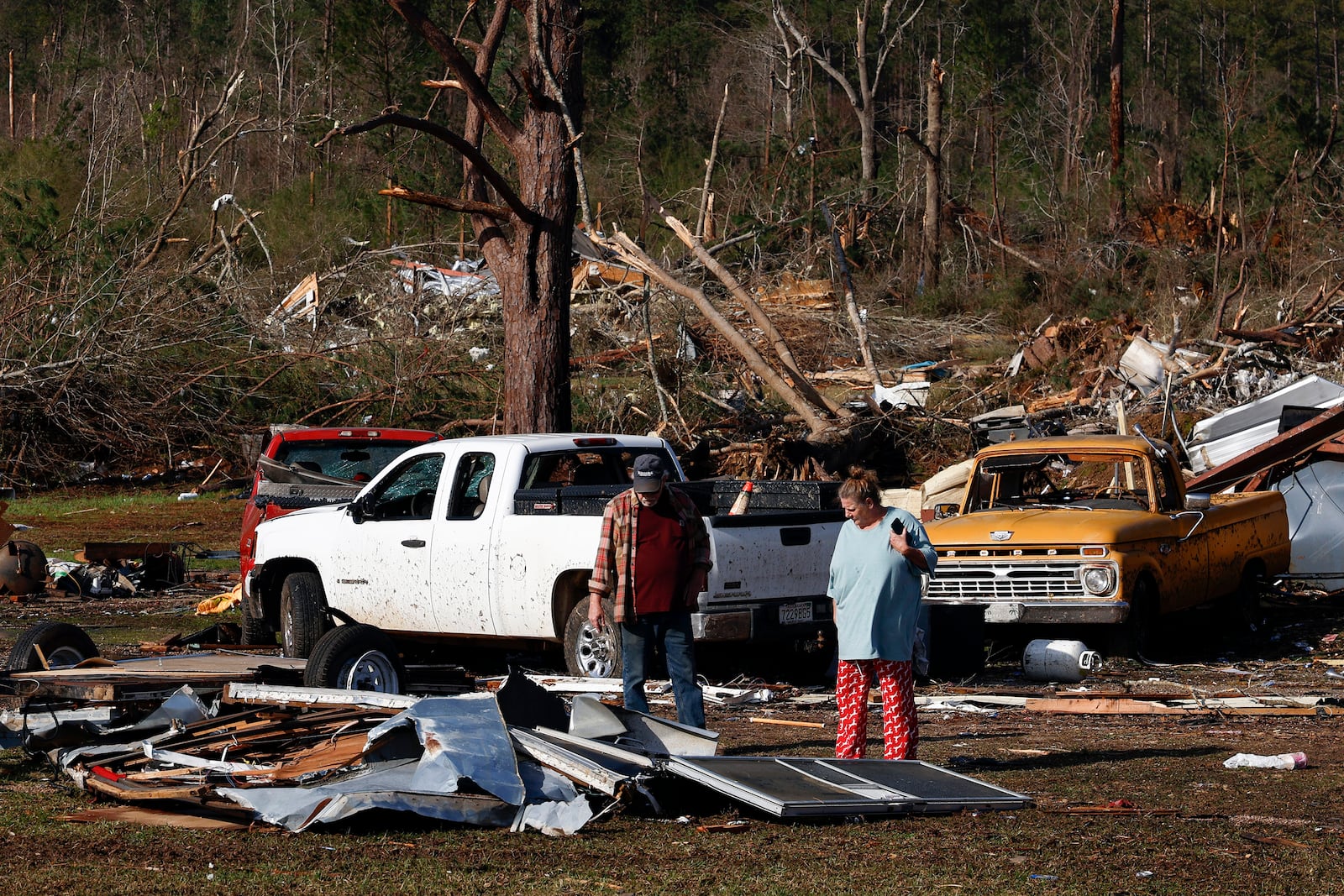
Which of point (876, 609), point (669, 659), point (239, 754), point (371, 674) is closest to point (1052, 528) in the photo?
point (669, 659)

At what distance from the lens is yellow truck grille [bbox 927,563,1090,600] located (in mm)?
11539

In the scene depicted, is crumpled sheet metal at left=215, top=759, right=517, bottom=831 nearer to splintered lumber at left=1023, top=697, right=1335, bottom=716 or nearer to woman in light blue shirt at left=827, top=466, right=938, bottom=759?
woman in light blue shirt at left=827, top=466, right=938, bottom=759

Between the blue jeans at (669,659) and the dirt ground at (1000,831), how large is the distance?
0.37 meters

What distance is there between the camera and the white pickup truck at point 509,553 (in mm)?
10258

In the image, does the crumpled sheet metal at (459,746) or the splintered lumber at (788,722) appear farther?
the splintered lumber at (788,722)

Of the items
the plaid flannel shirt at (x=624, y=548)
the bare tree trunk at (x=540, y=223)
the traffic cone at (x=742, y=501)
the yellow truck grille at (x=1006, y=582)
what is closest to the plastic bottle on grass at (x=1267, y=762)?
the plaid flannel shirt at (x=624, y=548)

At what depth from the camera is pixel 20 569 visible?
16062 millimetres

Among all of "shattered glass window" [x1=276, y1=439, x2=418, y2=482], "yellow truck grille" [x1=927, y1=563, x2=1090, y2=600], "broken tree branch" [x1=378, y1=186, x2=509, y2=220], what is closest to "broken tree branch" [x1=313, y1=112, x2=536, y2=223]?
"broken tree branch" [x1=378, y1=186, x2=509, y2=220]

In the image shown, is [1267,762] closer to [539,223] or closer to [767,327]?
[539,223]

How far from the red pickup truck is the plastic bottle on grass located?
8.25 m

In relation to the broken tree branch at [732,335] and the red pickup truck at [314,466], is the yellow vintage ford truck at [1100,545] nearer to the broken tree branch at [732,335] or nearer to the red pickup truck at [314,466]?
the red pickup truck at [314,466]

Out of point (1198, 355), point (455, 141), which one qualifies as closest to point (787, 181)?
point (1198, 355)

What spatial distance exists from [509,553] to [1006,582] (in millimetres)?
3874


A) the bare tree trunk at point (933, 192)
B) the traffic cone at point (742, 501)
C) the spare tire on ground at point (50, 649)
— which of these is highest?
the bare tree trunk at point (933, 192)
